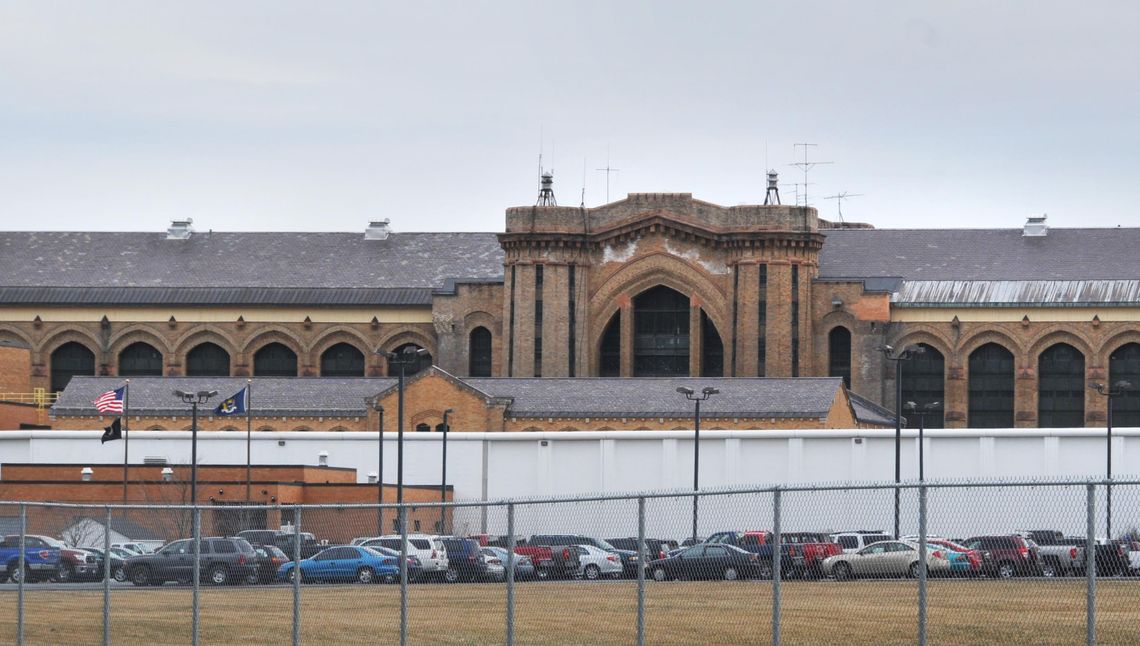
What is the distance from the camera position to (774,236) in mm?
101688

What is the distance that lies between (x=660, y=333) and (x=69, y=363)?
28775 mm

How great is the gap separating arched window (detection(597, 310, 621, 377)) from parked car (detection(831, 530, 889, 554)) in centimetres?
7692

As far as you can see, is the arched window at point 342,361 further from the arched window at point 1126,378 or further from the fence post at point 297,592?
the fence post at point 297,592

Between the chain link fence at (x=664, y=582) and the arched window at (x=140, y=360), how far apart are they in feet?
240

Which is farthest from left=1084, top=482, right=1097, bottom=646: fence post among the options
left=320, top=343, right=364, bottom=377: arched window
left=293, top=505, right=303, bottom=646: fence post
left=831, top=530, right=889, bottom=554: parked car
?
left=320, top=343, right=364, bottom=377: arched window

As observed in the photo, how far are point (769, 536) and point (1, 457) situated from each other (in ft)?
220

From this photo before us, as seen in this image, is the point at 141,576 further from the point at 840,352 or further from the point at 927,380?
the point at 927,380

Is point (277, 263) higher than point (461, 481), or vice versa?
point (277, 263)

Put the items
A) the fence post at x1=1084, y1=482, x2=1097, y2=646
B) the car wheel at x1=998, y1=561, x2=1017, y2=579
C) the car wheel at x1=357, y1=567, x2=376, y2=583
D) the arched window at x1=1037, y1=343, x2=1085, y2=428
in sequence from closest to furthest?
the fence post at x1=1084, y1=482, x2=1097, y2=646
the car wheel at x1=998, y1=561, x2=1017, y2=579
the car wheel at x1=357, y1=567, x2=376, y2=583
the arched window at x1=1037, y1=343, x2=1085, y2=428

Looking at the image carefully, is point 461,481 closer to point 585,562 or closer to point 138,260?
point 138,260

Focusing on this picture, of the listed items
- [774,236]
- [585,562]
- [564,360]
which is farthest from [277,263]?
[585,562]

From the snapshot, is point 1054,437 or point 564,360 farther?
point 564,360

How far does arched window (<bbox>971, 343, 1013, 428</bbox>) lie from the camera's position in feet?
333

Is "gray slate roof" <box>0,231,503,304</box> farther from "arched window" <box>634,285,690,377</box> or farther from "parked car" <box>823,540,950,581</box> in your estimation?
A: "parked car" <box>823,540,950,581</box>
